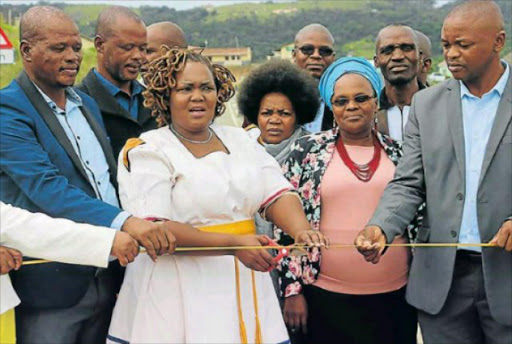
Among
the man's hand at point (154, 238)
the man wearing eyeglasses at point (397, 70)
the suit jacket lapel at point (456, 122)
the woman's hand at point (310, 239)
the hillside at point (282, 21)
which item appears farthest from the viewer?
the hillside at point (282, 21)

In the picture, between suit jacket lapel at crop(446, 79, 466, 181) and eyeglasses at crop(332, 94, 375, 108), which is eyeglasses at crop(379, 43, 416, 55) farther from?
suit jacket lapel at crop(446, 79, 466, 181)

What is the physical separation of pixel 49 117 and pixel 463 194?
2.27 m

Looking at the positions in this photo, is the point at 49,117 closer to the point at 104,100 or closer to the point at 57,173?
the point at 57,173

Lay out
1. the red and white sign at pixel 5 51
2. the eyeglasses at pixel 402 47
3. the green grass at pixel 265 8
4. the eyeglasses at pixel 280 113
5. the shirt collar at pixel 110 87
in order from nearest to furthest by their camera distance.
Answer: the shirt collar at pixel 110 87, the eyeglasses at pixel 280 113, the eyeglasses at pixel 402 47, the red and white sign at pixel 5 51, the green grass at pixel 265 8

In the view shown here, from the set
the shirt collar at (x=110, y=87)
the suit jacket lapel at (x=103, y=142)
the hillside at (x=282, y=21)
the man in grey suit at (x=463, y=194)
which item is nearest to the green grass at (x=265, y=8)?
the hillside at (x=282, y=21)

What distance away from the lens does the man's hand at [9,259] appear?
354cm

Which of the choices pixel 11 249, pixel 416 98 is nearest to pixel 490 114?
pixel 416 98

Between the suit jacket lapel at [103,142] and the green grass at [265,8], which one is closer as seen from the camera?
the suit jacket lapel at [103,142]

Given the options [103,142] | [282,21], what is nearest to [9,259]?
[103,142]

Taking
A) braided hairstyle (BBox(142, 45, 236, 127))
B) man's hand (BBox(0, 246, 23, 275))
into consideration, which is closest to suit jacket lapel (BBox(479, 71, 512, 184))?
braided hairstyle (BBox(142, 45, 236, 127))

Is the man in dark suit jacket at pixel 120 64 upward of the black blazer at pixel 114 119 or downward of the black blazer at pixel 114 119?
upward

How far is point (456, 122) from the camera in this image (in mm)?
4098

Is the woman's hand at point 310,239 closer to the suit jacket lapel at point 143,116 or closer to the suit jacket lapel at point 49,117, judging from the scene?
the suit jacket lapel at point 49,117

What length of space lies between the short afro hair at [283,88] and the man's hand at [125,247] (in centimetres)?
206
